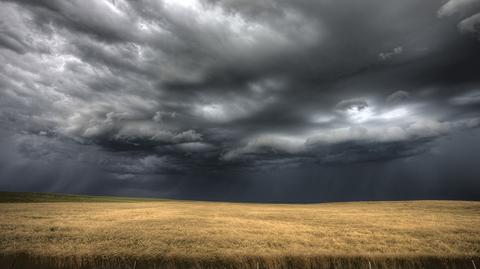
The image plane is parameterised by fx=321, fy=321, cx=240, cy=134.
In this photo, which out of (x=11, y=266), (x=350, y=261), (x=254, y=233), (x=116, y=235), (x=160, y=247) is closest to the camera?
(x=11, y=266)

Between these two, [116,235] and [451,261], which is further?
[116,235]

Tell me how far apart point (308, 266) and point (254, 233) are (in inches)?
422

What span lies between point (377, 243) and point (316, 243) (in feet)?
16.2

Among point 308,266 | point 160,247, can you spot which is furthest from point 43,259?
point 308,266

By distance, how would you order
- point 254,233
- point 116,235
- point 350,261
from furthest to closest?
point 254,233 → point 116,235 → point 350,261

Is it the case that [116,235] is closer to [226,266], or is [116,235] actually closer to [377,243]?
[226,266]

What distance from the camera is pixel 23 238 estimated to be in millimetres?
26391

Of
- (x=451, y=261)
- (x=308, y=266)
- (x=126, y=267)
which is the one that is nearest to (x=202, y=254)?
(x=126, y=267)

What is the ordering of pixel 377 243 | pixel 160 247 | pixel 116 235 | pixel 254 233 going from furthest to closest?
1. pixel 254 233
2. pixel 116 235
3. pixel 377 243
4. pixel 160 247

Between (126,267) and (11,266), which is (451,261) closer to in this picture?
(126,267)

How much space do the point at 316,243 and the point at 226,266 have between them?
9.18 meters

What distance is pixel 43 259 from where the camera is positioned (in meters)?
20.5

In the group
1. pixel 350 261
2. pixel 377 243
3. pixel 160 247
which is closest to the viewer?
pixel 350 261

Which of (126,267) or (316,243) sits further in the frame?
(316,243)
